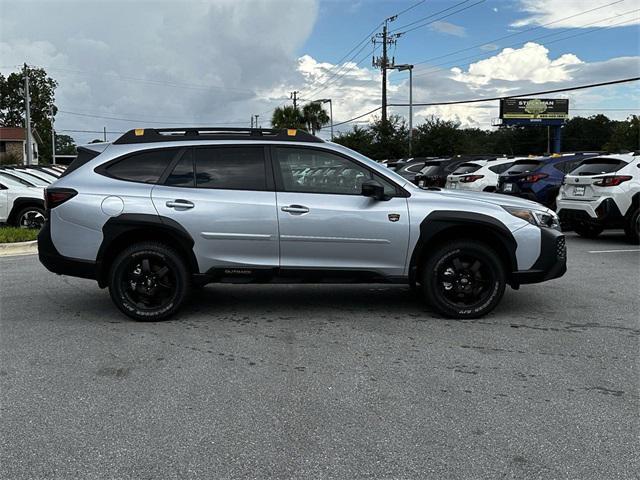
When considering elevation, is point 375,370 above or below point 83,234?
below

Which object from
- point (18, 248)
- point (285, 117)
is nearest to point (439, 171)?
point (18, 248)

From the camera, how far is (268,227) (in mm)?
5723

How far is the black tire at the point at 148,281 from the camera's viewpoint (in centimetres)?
573

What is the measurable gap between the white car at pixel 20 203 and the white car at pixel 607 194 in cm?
1039

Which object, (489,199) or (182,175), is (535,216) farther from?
(182,175)

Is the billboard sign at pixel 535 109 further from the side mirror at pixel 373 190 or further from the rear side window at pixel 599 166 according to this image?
the side mirror at pixel 373 190

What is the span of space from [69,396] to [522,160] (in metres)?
12.8

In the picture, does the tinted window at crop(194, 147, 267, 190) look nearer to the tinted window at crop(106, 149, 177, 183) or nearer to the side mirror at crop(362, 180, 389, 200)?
the tinted window at crop(106, 149, 177, 183)

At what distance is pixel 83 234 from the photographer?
18.7ft

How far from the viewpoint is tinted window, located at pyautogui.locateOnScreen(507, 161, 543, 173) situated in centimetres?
1408

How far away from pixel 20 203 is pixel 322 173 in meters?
9.28

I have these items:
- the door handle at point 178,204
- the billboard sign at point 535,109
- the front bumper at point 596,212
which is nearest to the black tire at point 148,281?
the door handle at point 178,204

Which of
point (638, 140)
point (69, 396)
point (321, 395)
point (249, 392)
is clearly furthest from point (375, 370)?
point (638, 140)

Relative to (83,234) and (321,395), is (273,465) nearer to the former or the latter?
(321,395)
